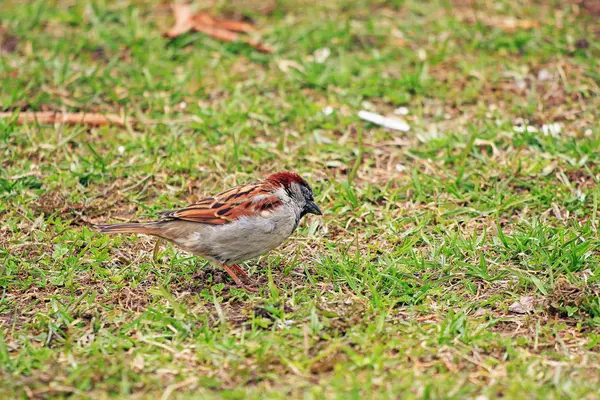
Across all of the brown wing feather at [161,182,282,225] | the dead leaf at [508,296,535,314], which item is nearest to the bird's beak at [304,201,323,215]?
the brown wing feather at [161,182,282,225]

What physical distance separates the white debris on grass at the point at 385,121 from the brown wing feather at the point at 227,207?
218 centimetres

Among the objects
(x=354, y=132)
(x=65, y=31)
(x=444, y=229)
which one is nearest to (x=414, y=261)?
(x=444, y=229)

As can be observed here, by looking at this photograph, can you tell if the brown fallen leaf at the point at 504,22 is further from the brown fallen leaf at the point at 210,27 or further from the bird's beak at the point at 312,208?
the bird's beak at the point at 312,208

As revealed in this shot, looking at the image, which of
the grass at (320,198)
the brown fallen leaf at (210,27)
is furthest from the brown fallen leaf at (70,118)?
the brown fallen leaf at (210,27)

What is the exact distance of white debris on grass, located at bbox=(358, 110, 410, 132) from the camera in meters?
7.14

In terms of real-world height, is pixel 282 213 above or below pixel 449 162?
above

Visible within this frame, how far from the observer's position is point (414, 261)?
5.41 m

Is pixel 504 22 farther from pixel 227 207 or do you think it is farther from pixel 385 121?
pixel 227 207

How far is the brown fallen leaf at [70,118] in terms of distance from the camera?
7.10 m

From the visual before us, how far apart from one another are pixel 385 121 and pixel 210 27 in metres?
2.45

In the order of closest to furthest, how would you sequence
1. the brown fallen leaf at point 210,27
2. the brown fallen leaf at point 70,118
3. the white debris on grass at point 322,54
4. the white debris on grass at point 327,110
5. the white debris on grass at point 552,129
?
the white debris on grass at point 552,129
the brown fallen leaf at point 70,118
the white debris on grass at point 327,110
the white debris on grass at point 322,54
the brown fallen leaf at point 210,27

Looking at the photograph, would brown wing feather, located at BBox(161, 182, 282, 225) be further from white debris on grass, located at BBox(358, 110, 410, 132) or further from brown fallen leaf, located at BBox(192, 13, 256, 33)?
brown fallen leaf, located at BBox(192, 13, 256, 33)

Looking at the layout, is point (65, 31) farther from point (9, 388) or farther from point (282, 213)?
point (9, 388)

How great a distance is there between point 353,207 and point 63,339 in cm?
247
